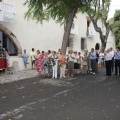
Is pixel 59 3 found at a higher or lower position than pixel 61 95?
higher

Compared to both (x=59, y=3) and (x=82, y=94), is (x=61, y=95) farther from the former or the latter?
(x=59, y=3)

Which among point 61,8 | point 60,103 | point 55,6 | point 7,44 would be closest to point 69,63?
point 61,8

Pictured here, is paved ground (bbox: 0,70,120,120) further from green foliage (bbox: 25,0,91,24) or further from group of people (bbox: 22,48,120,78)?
green foliage (bbox: 25,0,91,24)

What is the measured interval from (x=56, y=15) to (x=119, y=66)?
5.21 meters

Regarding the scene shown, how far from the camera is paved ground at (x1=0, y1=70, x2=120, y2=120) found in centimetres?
689

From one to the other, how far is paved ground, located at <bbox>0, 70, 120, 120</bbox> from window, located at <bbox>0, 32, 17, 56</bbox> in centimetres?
848

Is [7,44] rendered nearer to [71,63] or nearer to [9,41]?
[9,41]

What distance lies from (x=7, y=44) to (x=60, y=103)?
12.0 metres

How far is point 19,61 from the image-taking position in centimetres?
1980

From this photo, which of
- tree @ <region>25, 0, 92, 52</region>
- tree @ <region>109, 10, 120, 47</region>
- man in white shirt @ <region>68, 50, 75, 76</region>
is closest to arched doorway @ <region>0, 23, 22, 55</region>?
tree @ <region>25, 0, 92, 52</region>

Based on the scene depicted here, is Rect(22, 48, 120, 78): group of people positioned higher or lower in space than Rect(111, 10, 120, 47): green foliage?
lower

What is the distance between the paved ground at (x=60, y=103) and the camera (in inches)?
271

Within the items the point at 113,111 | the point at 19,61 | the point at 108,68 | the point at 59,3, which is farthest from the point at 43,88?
the point at 19,61

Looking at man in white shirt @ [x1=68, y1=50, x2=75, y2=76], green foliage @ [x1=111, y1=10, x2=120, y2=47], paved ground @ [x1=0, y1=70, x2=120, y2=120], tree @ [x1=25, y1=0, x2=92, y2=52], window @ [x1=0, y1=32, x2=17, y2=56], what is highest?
green foliage @ [x1=111, y1=10, x2=120, y2=47]
